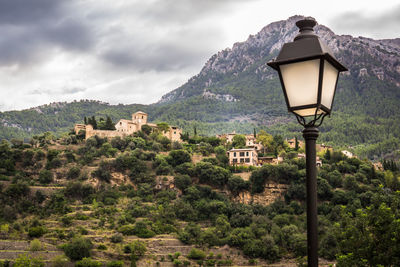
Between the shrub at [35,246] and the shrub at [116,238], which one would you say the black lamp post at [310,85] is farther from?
the shrub at [116,238]

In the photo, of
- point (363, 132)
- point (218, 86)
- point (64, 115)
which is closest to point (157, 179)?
point (363, 132)

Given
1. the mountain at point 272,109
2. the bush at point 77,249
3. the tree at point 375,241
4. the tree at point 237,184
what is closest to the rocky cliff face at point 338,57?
the mountain at point 272,109

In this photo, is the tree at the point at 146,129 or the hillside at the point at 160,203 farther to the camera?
the tree at the point at 146,129

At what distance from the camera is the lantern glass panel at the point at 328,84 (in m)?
3.80

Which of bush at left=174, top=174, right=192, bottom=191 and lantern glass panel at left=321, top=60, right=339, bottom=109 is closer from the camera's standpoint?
lantern glass panel at left=321, top=60, right=339, bottom=109

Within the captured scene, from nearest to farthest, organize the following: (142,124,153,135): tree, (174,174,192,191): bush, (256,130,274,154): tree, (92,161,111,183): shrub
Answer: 1. (92,161,111,183): shrub
2. (174,174,192,191): bush
3. (256,130,274,154): tree
4. (142,124,153,135): tree

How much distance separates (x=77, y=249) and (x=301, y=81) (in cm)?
3567

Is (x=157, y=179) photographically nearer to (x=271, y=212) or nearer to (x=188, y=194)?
(x=188, y=194)

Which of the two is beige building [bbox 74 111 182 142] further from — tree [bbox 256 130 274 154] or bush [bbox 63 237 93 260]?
bush [bbox 63 237 93 260]

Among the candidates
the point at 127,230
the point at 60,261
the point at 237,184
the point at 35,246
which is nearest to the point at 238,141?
the point at 237,184

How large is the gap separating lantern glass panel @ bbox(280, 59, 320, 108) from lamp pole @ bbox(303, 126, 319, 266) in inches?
11.1

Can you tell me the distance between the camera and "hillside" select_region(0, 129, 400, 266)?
38.8m

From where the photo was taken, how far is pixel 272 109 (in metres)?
133

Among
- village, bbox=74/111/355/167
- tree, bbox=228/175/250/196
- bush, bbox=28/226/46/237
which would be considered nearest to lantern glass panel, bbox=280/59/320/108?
bush, bbox=28/226/46/237
